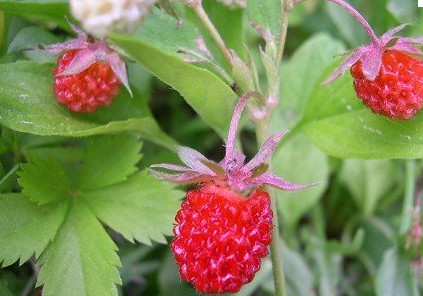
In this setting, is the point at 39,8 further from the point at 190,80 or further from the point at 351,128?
the point at 351,128

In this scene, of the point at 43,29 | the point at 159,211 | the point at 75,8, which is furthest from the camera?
the point at 43,29

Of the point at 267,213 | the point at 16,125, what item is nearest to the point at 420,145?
the point at 267,213

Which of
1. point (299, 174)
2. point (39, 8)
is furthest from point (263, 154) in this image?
point (299, 174)

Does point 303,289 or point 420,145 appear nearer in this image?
point 420,145

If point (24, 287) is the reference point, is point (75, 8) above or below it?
above

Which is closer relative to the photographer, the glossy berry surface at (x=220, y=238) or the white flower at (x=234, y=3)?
the glossy berry surface at (x=220, y=238)

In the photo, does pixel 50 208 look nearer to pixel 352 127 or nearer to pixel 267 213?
pixel 267 213

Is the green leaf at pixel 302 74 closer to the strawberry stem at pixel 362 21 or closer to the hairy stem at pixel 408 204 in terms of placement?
the hairy stem at pixel 408 204

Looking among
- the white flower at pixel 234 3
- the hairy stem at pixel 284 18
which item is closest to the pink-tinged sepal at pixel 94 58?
the hairy stem at pixel 284 18
